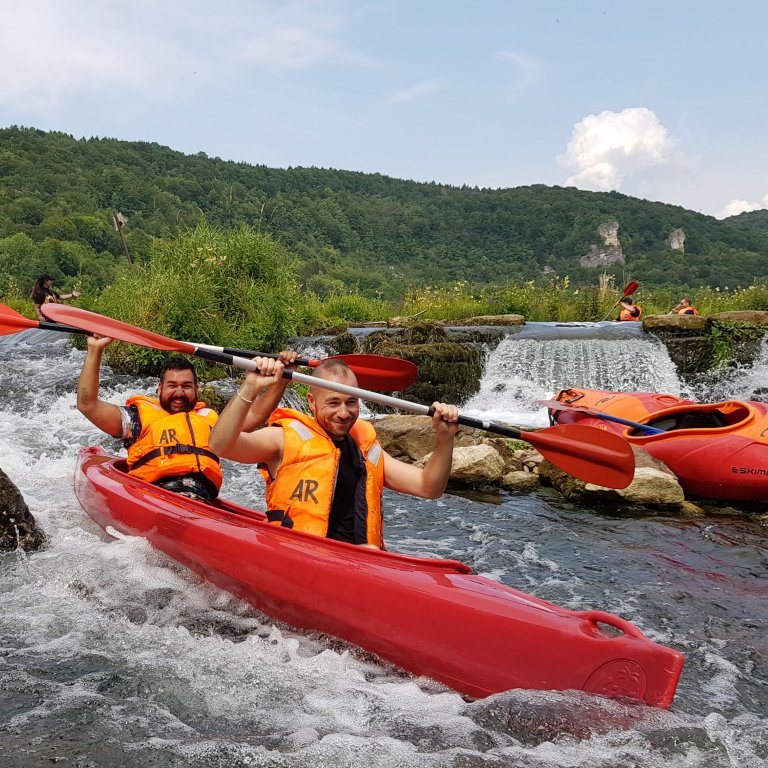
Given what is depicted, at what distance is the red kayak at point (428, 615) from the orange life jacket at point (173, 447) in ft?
2.17

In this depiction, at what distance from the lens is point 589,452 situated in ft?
11.0

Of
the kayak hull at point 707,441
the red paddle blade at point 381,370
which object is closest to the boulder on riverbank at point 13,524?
the red paddle blade at point 381,370

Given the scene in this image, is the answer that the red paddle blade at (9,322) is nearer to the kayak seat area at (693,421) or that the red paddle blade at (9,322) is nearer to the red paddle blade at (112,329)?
the red paddle blade at (112,329)

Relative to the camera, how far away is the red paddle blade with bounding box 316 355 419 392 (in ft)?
12.8

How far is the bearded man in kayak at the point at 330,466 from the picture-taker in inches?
116

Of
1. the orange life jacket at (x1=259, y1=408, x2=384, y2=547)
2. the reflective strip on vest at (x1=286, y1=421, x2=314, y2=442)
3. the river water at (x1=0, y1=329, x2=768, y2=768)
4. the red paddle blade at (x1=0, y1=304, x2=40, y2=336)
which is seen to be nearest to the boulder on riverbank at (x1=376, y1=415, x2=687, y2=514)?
→ the river water at (x1=0, y1=329, x2=768, y2=768)

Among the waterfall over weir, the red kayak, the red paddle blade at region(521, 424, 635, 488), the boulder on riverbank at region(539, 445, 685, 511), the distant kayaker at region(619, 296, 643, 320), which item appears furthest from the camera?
the distant kayaker at region(619, 296, 643, 320)

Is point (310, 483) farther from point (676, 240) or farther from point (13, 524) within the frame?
point (676, 240)

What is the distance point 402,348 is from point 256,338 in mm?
2021

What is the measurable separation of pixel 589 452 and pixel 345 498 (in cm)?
115

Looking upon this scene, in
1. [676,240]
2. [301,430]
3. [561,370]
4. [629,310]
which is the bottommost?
[301,430]

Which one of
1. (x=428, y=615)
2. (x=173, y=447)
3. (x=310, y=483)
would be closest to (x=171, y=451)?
(x=173, y=447)

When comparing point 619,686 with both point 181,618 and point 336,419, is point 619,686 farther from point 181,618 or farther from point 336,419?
point 181,618

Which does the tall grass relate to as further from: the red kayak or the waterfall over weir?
the red kayak
